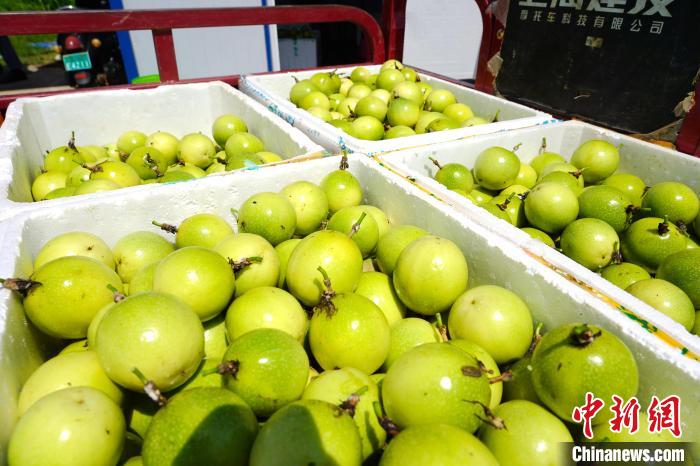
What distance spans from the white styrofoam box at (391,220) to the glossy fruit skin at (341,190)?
14 centimetres

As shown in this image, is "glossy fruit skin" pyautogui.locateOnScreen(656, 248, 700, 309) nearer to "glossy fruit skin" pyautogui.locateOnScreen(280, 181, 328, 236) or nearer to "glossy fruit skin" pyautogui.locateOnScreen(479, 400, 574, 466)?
"glossy fruit skin" pyautogui.locateOnScreen(479, 400, 574, 466)

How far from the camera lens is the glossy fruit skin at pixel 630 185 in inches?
101

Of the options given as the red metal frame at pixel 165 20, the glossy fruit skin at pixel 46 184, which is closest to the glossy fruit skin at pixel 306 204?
the glossy fruit skin at pixel 46 184

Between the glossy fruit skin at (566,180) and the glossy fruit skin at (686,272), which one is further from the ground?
the glossy fruit skin at (566,180)

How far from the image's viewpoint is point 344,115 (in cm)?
376

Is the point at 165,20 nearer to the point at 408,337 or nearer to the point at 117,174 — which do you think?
the point at 117,174

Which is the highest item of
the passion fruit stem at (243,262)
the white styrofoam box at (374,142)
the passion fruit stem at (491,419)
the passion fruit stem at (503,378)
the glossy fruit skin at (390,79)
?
the glossy fruit skin at (390,79)

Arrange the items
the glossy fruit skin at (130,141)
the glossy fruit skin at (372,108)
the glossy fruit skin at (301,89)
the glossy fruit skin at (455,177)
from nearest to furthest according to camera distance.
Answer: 1. the glossy fruit skin at (455,177)
2. the glossy fruit skin at (130,141)
3. the glossy fruit skin at (372,108)
4. the glossy fruit skin at (301,89)

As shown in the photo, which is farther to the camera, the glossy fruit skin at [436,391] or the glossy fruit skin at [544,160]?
the glossy fruit skin at [544,160]

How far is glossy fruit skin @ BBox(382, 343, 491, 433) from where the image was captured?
123 centimetres

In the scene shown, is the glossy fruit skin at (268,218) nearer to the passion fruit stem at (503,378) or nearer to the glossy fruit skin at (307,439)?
the glossy fruit skin at (307,439)

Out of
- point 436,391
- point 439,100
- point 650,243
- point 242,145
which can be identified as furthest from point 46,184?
point 650,243

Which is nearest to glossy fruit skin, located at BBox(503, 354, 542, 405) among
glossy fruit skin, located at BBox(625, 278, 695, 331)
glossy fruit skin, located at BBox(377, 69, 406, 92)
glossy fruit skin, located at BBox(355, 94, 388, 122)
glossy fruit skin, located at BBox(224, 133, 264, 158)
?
glossy fruit skin, located at BBox(625, 278, 695, 331)

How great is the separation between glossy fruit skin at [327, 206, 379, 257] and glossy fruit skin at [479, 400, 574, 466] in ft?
3.30
